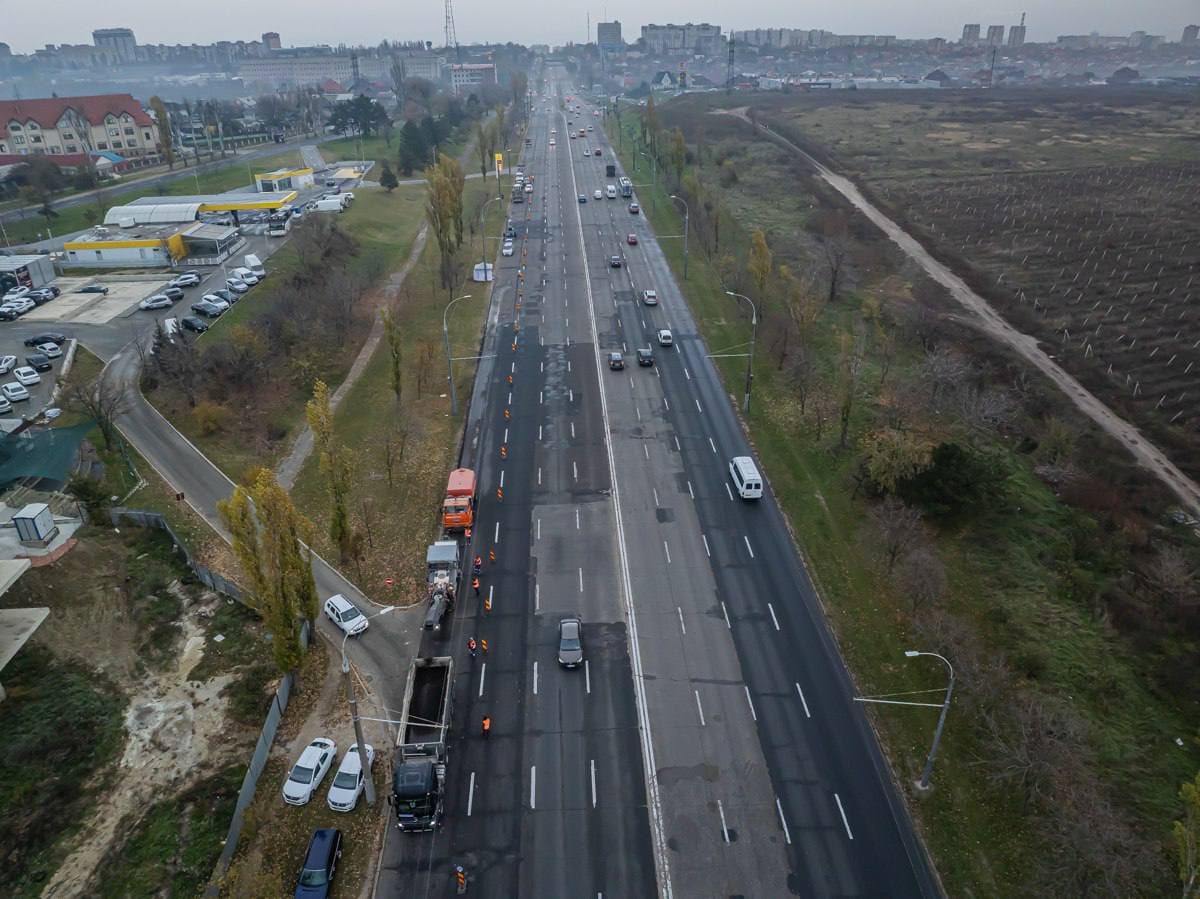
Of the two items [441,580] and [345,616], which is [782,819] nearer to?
[441,580]

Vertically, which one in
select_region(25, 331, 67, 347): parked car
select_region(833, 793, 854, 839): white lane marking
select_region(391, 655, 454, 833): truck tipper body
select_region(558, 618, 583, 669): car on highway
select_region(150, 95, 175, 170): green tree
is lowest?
select_region(833, 793, 854, 839): white lane marking

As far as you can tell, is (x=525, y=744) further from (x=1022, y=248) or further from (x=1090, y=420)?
(x=1022, y=248)

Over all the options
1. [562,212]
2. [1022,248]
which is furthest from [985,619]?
[562,212]

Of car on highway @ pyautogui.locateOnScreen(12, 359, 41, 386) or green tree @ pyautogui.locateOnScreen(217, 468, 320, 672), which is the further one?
car on highway @ pyautogui.locateOnScreen(12, 359, 41, 386)

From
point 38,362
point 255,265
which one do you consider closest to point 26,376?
point 38,362

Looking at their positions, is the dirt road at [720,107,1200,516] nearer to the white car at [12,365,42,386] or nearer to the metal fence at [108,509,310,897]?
the metal fence at [108,509,310,897]

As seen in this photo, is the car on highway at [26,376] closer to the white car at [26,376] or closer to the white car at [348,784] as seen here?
the white car at [26,376]

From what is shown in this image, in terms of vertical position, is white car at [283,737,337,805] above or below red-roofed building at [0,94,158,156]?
below

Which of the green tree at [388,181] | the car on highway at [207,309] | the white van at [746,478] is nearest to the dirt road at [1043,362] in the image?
the white van at [746,478]

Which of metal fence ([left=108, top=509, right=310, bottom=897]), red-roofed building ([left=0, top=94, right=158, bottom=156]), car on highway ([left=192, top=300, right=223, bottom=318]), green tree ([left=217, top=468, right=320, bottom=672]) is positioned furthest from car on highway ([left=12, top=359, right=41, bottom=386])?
red-roofed building ([left=0, top=94, right=158, bottom=156])
